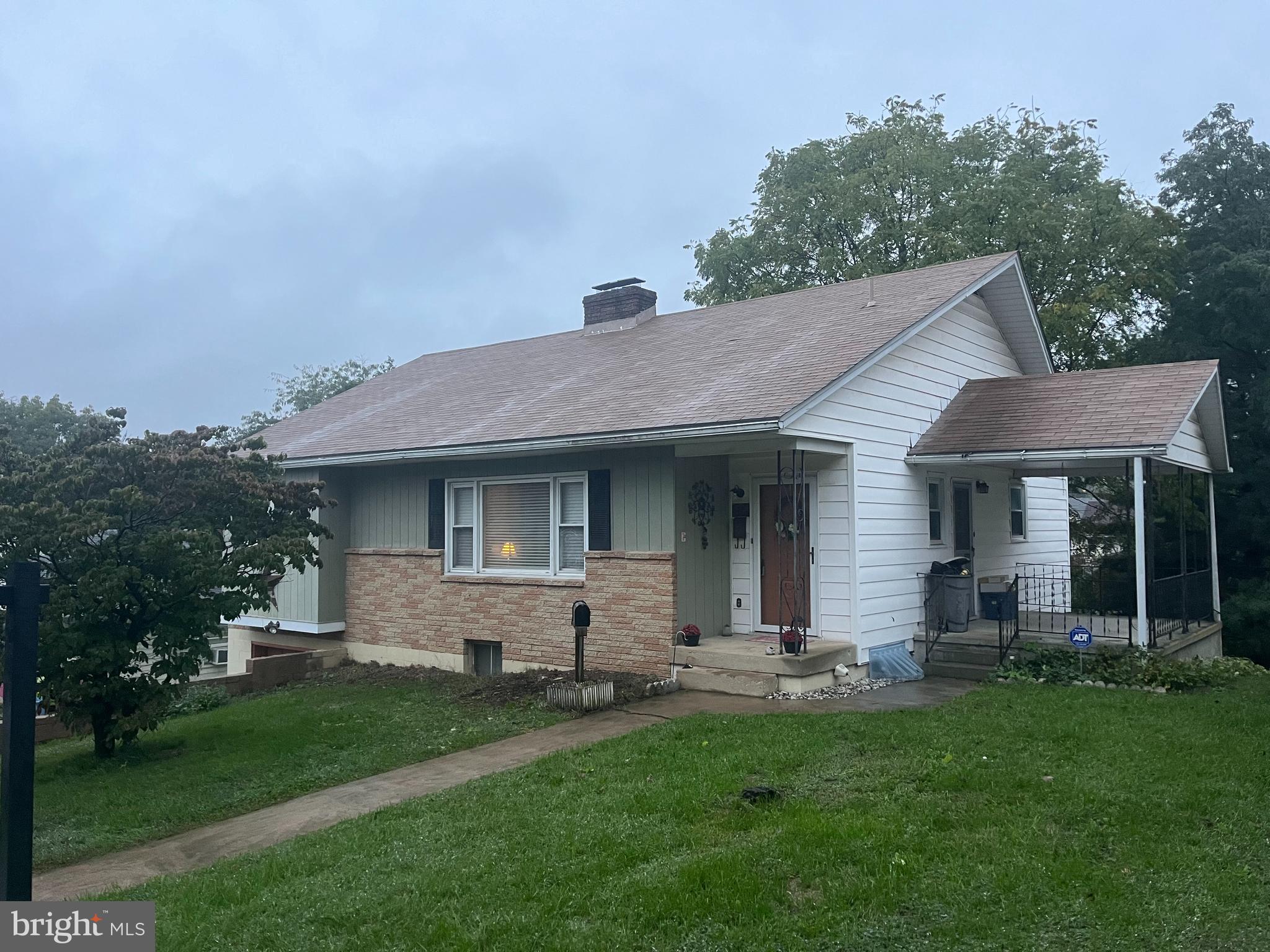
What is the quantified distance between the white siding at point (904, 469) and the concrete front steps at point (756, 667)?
61 cm

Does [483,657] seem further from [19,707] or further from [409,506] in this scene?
[19,707]

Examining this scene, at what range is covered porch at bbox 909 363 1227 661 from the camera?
11000 millimetres

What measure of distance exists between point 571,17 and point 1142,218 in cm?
1449

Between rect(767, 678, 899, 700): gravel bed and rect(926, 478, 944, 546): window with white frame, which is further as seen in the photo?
rect(926, 478, 944, 546): window with white frame

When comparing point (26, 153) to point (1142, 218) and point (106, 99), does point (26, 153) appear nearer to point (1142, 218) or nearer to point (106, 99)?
point (106, 99)

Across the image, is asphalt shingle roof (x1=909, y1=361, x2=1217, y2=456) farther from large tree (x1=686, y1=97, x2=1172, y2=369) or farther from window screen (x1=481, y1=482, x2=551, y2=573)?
large tree (x1=686, y1=97, x2=1172, y2=369)

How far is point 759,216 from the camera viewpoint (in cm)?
2819

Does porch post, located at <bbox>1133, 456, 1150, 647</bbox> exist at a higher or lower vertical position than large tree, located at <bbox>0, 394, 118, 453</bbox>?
lower

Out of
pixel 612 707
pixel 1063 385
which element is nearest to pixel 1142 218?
pixel 1063 385

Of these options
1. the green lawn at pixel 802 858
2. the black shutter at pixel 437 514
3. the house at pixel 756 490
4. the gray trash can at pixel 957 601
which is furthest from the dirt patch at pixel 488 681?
the gray trash can at pixel 957 601

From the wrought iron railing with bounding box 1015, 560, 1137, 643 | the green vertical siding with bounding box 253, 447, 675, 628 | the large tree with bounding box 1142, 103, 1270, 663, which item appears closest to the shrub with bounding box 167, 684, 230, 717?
the green vertical siding with bounding box 253, 447, 675, 628

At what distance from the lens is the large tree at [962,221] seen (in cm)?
2178

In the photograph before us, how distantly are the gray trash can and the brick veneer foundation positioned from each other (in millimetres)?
3803

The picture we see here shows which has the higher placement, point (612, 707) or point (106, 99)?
point (106, 99)
